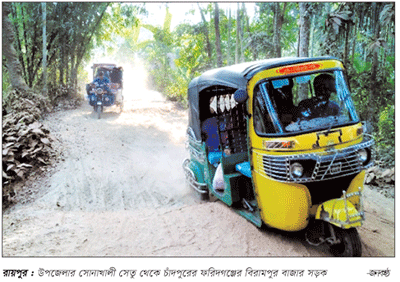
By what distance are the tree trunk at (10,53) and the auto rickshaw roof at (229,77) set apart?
512 cm

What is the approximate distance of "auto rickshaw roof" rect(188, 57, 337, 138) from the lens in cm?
343

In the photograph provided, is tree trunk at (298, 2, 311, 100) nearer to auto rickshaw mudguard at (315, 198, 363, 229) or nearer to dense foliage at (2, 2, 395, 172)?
dense foliage at (2, 2, 395, 172)

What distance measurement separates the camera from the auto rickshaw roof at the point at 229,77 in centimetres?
343

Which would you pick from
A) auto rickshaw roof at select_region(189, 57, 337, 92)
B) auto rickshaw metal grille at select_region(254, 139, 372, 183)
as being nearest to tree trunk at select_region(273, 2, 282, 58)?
auto rickshaw roof at select_region(189, 57, 337, 92)

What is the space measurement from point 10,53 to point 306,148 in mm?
8008

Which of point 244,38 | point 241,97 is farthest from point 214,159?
point 244,38

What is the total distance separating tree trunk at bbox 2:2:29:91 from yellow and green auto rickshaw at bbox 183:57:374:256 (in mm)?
6360

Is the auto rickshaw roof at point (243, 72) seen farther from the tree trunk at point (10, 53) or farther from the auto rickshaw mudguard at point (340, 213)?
the tree trunk at point (10, 53)

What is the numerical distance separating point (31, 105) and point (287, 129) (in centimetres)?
775

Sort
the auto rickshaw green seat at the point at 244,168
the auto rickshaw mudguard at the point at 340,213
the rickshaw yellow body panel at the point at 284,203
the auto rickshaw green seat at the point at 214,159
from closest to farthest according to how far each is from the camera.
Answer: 1. the auto rickshaw mudguard at the point at 340,213
2. the rickshaw yellow body panel at the point at 284,203
3. the auto rickshaw green seat at the point at 244,168
4. the auto rickshaw green seat at the point at 214,159

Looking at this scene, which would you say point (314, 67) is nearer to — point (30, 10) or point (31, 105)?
point (31, 105)

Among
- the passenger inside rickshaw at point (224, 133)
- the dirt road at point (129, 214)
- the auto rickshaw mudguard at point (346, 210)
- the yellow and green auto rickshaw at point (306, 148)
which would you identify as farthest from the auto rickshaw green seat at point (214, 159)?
the auto rickshaw mudguard at point (346, 210)
